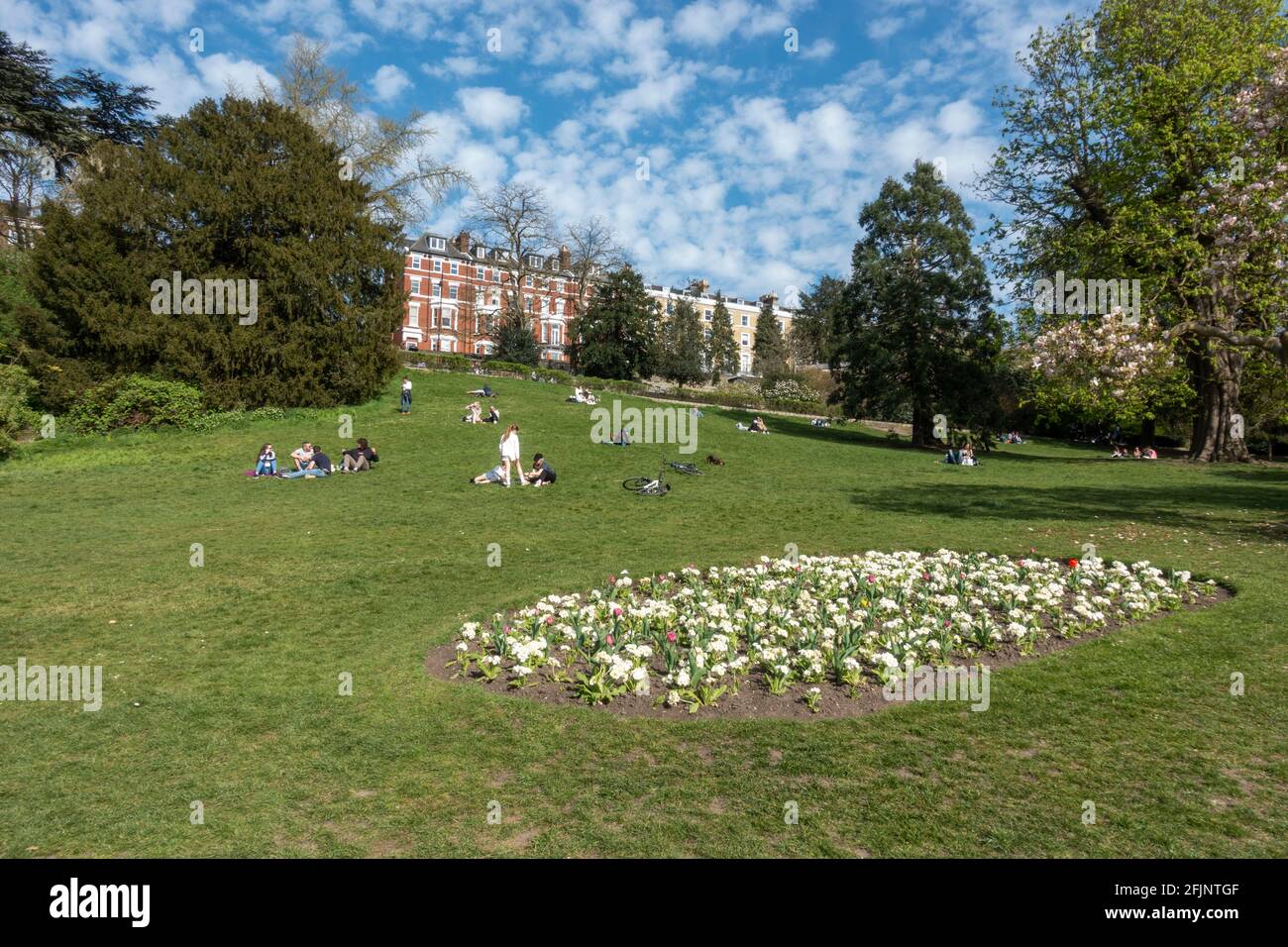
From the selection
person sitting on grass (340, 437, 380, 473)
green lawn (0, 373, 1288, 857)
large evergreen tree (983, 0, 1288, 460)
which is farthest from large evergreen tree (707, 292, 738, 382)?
green lawn (0, 373, 1288, 857)

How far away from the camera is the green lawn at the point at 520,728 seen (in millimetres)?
4270

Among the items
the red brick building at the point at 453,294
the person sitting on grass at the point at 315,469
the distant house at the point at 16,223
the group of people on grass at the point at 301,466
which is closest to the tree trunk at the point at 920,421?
the group of people on grass at the point at 301,466

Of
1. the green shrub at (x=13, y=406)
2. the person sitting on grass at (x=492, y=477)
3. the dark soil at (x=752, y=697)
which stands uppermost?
the green shrub at (x=13, y=406)

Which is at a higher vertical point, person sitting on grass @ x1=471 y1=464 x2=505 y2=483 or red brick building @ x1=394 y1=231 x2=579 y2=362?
red brick building @ x1=394 y1=231 x2=579 y2=362

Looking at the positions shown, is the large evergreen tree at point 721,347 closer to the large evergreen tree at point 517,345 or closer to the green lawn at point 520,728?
the large evergreen tree at point 517,345

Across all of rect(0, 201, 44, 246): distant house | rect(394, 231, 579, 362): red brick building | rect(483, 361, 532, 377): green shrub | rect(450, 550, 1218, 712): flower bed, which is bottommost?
rect(450, 550, 1218, 712): flower bed

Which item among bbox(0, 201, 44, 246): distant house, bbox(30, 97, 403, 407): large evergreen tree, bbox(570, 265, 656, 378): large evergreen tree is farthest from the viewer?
bbox(570, 265, 656, 378): large evergreen tree

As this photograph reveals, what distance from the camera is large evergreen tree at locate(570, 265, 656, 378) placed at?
60781 mm

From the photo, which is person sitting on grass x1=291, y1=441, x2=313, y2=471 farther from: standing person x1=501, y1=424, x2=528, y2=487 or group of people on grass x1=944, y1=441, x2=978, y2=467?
group of people on grass x1=944, y1=441, x2=978, y2=467

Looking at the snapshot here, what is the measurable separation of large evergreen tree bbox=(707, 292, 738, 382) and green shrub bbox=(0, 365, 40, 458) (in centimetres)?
7299

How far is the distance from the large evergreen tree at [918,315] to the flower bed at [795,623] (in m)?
30.0

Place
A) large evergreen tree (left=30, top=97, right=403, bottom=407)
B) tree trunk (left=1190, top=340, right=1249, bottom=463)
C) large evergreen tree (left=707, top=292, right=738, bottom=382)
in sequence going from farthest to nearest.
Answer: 1. large evergreen tree (left=707, top=292, right=738, bottom=382)
2. tree trunk (left=1190, top=340, right=1249, bottom=463)
3. large evergreen tree (left=30, top=97, right=403, bottom=407)

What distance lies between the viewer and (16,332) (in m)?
26.3
